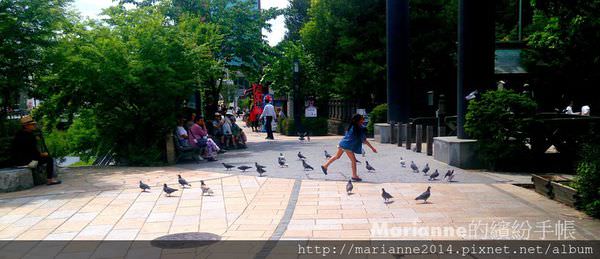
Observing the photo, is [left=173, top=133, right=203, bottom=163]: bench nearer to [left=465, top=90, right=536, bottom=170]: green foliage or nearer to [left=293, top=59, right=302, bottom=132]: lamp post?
[left=465, top=90, right=536, bottom=170]: green foliage

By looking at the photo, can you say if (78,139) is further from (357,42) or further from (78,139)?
(357,42)

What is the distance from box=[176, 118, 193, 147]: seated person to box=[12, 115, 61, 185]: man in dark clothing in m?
3.70

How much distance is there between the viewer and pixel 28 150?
1059 cm

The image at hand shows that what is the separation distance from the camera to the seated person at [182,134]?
45.0ft

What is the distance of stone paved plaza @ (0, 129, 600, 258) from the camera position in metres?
6.51

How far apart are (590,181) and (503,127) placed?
4215 millimetres

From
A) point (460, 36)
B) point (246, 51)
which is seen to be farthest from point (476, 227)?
point (246, 51)

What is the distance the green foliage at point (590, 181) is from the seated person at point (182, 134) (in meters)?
9.76

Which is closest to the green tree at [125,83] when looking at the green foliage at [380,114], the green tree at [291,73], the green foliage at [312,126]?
the green foliage at [380,114]

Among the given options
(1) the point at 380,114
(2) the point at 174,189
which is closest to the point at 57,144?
(2) the point at 174,189

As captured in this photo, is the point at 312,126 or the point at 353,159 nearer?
the point at 353,159

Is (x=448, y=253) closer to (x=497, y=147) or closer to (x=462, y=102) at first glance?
(x=497, y=147)

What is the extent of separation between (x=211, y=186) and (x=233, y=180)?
747 millimetres

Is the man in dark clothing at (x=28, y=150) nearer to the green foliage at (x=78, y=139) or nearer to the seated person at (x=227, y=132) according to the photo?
the green foliage at (x=78, y=139)
